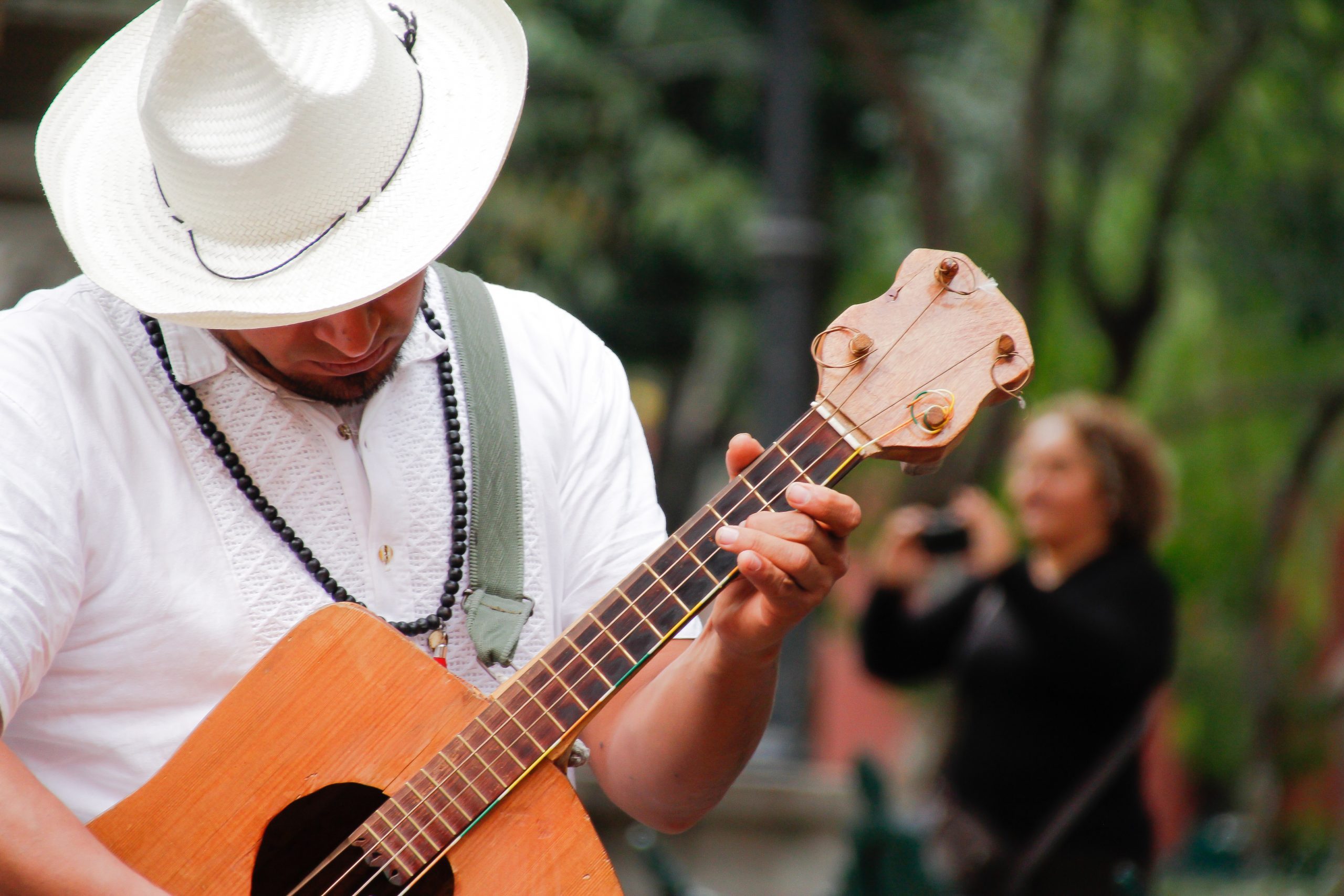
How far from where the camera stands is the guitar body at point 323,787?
5.74 feet

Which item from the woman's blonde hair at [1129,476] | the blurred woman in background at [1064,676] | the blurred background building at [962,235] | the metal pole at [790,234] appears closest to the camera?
the blurred woman in background at [1064,676]

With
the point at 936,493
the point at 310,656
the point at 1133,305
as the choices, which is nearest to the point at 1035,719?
the point at 936,493

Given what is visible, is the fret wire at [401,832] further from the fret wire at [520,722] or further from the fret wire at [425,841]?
the fret wire at [520,722]

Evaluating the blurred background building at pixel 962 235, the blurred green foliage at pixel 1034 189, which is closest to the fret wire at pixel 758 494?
the blurred background building at pixel 962 235

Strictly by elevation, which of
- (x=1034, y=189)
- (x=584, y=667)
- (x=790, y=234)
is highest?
(x=584, y=667)

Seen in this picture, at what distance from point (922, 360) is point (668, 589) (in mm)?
376

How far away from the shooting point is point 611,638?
1795 mm

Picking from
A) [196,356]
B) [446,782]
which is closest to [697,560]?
[446,782]

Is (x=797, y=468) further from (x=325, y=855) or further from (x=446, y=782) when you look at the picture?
(x=325, y=855)

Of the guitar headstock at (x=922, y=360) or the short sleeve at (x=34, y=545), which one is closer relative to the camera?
the short sleeve at (x=34, y=545)

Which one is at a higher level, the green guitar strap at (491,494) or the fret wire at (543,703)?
the green guitar strap at (491,494)

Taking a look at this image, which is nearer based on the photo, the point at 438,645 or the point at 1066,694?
the point at 438,645

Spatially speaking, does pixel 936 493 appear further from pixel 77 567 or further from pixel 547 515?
pixel 77 567

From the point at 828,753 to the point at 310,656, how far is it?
59.2 feet
